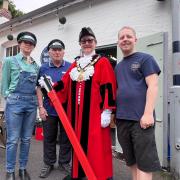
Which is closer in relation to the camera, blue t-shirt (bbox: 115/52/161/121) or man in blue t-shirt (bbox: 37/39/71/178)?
blue t-shirt (bbox: 115/52/161/121)

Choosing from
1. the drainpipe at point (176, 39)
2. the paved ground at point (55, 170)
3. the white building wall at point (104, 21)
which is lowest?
the paved ground at point (55, 170)

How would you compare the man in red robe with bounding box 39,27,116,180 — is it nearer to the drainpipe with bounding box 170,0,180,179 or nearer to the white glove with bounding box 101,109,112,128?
the white glove with bounding box 101,109,112,128

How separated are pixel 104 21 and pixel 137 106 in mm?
4064

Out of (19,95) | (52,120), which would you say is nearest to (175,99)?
(52,120)

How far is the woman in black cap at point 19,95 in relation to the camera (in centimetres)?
414

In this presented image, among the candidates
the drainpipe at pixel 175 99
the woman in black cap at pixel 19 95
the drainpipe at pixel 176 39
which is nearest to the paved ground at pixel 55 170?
the drainpipe at pixel 175 99

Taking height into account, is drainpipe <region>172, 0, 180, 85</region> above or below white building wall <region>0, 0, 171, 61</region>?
below

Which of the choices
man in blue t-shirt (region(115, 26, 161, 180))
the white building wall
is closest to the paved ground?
man in blue t-shirt (region(115, 26, 161, 180))

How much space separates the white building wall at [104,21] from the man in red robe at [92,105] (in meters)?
2.15

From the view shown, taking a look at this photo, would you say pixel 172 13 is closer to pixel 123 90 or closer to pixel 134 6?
pixel 134 6

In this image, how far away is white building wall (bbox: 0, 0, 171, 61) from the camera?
18.4ft

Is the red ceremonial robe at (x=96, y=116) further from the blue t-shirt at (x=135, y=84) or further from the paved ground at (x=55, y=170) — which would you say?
the paved ground at (x=55, y=170)

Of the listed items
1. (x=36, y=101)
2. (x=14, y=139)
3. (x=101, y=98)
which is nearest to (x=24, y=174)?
(x=14, y=139)

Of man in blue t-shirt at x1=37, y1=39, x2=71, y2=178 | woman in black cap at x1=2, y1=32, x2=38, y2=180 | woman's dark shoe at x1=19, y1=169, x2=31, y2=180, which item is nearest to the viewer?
woman in black cap at x1=2, y1=32, x2=38, y2=180
